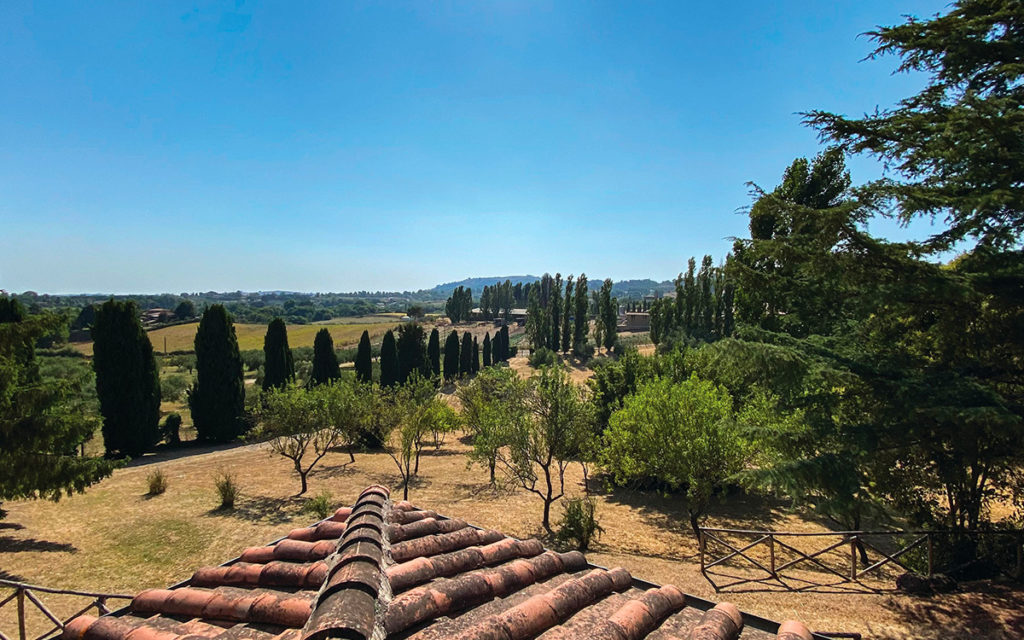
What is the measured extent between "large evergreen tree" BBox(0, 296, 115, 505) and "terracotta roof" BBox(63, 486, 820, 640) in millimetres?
8904

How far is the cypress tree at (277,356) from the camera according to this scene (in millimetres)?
29625

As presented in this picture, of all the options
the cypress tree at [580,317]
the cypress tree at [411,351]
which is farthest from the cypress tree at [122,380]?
the cypress tree at [580,317]

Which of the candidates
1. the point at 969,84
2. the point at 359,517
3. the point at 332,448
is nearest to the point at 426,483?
the point at 332,448

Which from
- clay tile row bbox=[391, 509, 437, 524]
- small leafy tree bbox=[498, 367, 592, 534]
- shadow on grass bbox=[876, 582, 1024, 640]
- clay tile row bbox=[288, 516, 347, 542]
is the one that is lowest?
shadow on grass bbox=[876, 582, 1024, 640]

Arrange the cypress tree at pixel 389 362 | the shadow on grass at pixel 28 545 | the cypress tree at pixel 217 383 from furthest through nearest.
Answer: the cypress tree at pixel 389 362 < the cypress tree at pixel 217 383 < the shadow on grass at pixel 28 545

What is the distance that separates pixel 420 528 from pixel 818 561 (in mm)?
10853

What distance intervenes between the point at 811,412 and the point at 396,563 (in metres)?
6.62

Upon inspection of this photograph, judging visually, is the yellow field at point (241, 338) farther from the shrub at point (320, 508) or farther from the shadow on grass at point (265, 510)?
the shrub at point (320, 508)

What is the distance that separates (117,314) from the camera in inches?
888

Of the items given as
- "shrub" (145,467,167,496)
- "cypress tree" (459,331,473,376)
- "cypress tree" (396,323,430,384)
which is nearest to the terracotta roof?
"shrub" (145,467,167,496)

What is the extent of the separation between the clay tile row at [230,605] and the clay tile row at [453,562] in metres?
0.75

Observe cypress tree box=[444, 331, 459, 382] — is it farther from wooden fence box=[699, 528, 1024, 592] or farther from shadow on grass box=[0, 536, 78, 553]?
wooden fence box=[699, 528, 1024, 592]

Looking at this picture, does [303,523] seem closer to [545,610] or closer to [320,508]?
[320,508]

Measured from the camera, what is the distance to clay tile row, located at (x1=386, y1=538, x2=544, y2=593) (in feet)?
→ 13.2
